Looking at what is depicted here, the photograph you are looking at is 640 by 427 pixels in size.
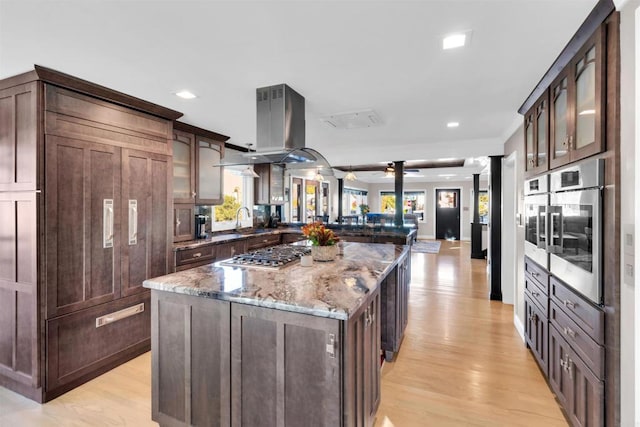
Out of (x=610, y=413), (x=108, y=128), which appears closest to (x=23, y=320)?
(x=108, y=128)

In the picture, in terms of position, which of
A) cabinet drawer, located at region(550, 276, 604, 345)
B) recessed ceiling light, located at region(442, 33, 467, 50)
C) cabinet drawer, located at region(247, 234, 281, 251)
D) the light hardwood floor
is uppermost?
recessed ceiling light, located at region(442, 33, 467, 50)

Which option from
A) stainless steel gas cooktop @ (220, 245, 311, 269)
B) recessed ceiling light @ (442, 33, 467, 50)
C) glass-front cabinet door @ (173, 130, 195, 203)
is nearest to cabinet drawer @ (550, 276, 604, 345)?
recessed ceiling light @ (442, 33, 467, 50)

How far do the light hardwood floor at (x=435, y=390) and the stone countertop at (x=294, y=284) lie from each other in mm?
974

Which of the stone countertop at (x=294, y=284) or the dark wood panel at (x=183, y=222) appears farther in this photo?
the dark wood panel at (x=183, y=222)

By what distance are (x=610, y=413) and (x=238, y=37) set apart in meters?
2.81

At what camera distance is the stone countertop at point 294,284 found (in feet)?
4.86

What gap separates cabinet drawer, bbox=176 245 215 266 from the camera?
3359mm

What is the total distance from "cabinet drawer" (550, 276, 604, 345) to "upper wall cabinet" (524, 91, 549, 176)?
36.7 inches

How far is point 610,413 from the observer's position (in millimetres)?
1482

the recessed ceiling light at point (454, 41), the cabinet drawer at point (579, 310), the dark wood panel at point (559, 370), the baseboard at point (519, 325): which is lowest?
the baseboard at point (519, 325)

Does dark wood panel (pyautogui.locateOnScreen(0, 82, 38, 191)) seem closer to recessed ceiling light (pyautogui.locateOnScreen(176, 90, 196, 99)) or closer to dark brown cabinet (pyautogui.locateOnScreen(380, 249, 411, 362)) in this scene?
recessed ceiling light (pyautogui.locateOnScreen(176, 90, 196, 99))

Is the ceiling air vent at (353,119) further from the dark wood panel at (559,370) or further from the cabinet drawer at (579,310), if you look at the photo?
the dark wood panel at (559,370)

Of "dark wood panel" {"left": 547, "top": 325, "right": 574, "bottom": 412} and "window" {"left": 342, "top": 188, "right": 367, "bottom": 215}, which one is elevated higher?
"window" {"left": 342, "top": 188, "right": 367, "bottom": 215}

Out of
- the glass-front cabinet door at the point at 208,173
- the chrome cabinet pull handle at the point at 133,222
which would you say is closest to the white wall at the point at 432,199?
the glass-front cabinet door at the point at 208,173
